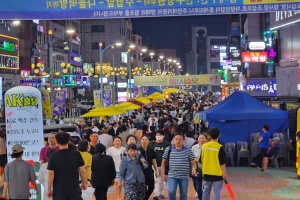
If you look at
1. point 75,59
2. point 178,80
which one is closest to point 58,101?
point 178,80

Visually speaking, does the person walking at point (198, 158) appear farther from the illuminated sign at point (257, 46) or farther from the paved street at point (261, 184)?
the illuminated sign at point (257, 46)

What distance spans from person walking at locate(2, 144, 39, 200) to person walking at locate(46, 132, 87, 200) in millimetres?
1032

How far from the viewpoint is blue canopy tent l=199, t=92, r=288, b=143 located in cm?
2280

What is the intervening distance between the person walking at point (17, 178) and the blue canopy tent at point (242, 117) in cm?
1292

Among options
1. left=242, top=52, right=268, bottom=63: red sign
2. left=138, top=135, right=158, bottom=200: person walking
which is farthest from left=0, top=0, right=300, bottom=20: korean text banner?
left=242, top=52, right=268, bottom=63: red sign

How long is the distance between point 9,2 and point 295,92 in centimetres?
1827

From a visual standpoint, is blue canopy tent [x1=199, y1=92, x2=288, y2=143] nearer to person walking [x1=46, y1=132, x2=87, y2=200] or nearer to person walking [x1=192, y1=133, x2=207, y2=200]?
person walking [x1=192, y1=133, x2=207, y2=200]

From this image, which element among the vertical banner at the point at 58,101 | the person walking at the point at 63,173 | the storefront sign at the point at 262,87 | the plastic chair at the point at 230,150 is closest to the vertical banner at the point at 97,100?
the vertical banner at the point at 58,101

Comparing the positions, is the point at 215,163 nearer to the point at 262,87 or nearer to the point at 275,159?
the point at 275,159

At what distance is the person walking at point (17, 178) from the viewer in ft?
33.6

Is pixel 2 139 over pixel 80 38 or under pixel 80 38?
under

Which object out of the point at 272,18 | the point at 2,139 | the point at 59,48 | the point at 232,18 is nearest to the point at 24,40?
the point at 59,48

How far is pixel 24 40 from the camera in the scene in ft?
258

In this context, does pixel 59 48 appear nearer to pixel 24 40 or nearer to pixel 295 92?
pixel 24 40
